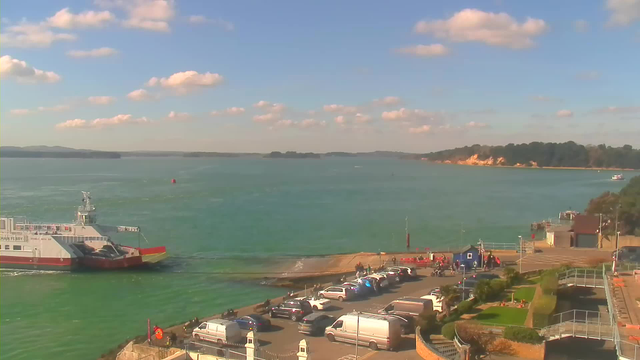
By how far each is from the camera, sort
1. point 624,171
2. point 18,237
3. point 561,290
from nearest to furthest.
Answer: point 561,290
point 18,237
point 624,171

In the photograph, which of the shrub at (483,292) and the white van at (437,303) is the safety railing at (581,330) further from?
the white van at (437,303)

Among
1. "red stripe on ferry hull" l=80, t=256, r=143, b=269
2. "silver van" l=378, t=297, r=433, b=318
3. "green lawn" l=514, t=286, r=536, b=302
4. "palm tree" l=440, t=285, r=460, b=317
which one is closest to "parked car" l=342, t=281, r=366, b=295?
"silver van" l=378, t=297, r=433, b=318

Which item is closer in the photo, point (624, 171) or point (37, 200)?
point (37, 200)

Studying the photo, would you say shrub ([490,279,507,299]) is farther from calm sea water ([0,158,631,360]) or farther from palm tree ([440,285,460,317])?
calm sea water ([0,158,631,360])

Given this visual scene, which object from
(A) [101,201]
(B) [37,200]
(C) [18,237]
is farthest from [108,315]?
(B) [37,200]

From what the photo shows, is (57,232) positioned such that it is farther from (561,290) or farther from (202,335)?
(561,290)

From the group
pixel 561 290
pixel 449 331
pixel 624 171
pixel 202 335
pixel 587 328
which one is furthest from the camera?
pixel 624 171
